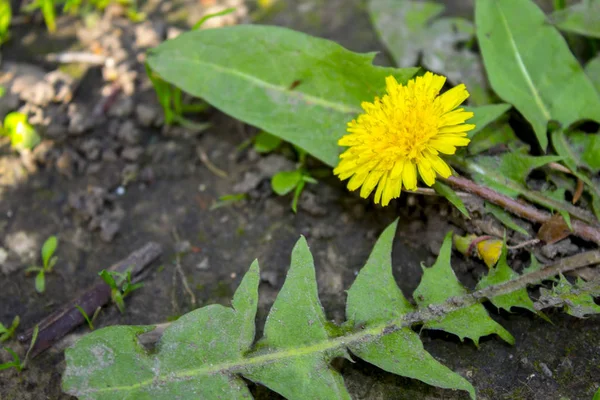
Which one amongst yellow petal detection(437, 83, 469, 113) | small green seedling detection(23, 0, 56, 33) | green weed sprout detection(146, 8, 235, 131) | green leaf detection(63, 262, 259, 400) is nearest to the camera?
green leaf detection(63, 262, 259, 400)

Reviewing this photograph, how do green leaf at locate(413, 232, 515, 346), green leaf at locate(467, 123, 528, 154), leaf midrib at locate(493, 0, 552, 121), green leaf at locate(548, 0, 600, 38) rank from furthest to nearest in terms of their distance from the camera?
green leaf at locate(548, 0, 600, 38) → leaf midrib at locate(493, 0, 552, 121) → green leaf at locate(467, 123, 528, 154) → green leaf at locate(413, 232, 515, 346)

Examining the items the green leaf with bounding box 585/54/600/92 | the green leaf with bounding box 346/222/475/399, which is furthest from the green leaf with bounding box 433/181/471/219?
the green leaf with bounding box 585/54/600/92

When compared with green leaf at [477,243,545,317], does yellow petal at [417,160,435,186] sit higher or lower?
higher

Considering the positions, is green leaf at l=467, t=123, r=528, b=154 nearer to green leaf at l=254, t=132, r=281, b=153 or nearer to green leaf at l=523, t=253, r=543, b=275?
green leaf at l=523, t=253, r=543, b=275

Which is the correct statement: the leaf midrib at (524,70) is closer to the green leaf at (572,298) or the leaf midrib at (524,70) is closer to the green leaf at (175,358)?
the green leaf at (572,298)

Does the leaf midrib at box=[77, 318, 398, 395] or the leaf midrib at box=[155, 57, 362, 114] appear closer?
the leaf midrib at box=[77, 318, 398, 395]

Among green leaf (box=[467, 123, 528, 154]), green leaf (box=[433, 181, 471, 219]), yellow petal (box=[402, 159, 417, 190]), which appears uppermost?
yellow petal (box=[402, 159, 417, 190])

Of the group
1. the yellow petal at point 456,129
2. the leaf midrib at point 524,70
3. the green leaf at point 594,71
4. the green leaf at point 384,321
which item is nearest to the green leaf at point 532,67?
the leaf midrib at point 524,70

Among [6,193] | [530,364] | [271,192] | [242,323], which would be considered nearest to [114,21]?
[6,193]
